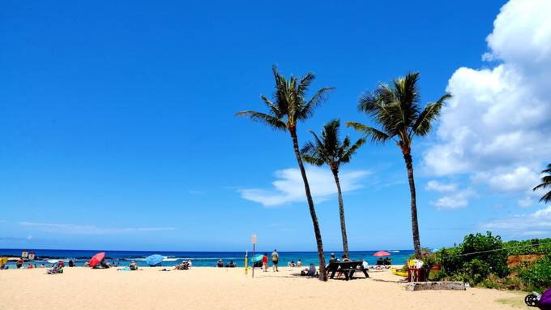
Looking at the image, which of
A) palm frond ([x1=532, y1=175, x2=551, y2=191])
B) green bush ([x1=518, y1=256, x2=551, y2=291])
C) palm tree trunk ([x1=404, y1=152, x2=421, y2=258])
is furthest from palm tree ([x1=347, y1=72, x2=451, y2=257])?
palm frond ([x1=532, y1=175, x2=551, y2=191])

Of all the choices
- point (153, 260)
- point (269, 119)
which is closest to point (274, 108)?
point (269, 119)

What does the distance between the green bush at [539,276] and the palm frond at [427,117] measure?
342 inches

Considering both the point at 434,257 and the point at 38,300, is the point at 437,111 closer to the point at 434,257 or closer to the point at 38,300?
the point at 434,257

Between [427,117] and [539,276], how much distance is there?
9736 millimetres

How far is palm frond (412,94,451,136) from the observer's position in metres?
22.1

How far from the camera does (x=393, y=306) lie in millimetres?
13078

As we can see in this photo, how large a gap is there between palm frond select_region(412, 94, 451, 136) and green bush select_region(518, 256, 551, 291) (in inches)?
342

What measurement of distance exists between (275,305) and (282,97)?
13.3 meters

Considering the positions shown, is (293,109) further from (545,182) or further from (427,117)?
(545,182)

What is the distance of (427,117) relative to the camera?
22281 mm

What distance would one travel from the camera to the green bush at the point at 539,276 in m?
14.5

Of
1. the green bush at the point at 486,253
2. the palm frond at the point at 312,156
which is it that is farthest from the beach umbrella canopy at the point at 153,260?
the green bush at the point at 486,253

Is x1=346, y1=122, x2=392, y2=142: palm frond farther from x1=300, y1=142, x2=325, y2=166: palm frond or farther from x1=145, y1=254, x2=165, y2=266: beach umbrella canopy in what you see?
x1=145, y1=254, x2=165, y2=266: beach umbrella canopy

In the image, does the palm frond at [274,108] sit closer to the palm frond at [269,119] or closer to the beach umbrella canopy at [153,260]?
the palm frond at [269,119]
